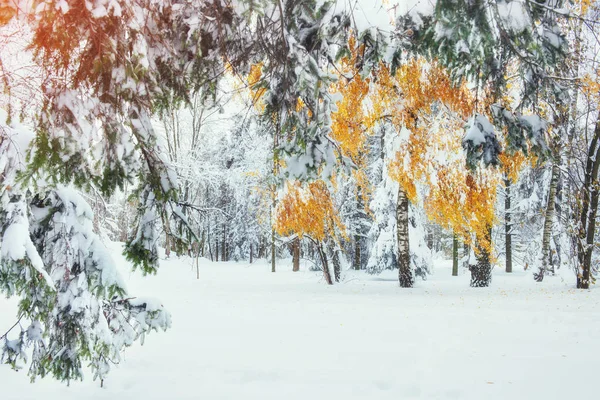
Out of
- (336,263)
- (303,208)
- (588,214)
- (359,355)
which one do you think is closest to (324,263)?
(336,263)

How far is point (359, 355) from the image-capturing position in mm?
5723

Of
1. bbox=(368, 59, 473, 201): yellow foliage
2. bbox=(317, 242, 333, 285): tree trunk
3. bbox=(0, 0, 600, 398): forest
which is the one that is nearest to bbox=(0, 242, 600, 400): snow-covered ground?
bbox=(0, 0, 600, 398): forest

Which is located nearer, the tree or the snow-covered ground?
the snow-covered ground

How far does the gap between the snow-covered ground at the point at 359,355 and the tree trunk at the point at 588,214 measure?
9.93 feet

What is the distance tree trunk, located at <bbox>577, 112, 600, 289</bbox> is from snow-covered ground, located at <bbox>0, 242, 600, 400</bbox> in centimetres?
303

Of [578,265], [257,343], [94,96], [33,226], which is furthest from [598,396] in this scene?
[578,265]

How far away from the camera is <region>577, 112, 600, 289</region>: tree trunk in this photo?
11.8m

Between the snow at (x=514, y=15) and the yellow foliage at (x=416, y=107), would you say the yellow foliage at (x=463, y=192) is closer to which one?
the yellow foliage at (x=416, y=107)

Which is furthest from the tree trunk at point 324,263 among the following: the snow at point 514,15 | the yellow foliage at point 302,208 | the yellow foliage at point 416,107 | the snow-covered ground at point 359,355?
the snow at point 514,15

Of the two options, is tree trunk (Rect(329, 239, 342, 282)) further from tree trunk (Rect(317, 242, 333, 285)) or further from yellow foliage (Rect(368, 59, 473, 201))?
yellow foliage (Rect(368, 59, 473, 201))

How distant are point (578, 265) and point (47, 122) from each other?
13385 mm

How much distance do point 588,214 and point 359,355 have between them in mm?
9458

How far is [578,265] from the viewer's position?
12.3 metres

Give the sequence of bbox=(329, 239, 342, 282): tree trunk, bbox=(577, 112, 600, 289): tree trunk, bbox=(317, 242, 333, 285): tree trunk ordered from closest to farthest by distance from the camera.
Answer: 1. bbox=(577, 112, 600, 289): tree trunk
2. bbox=(317, 242, 333, 285): tree trunk
3. bbox=(329, 239, 342, 282): tree trunk
